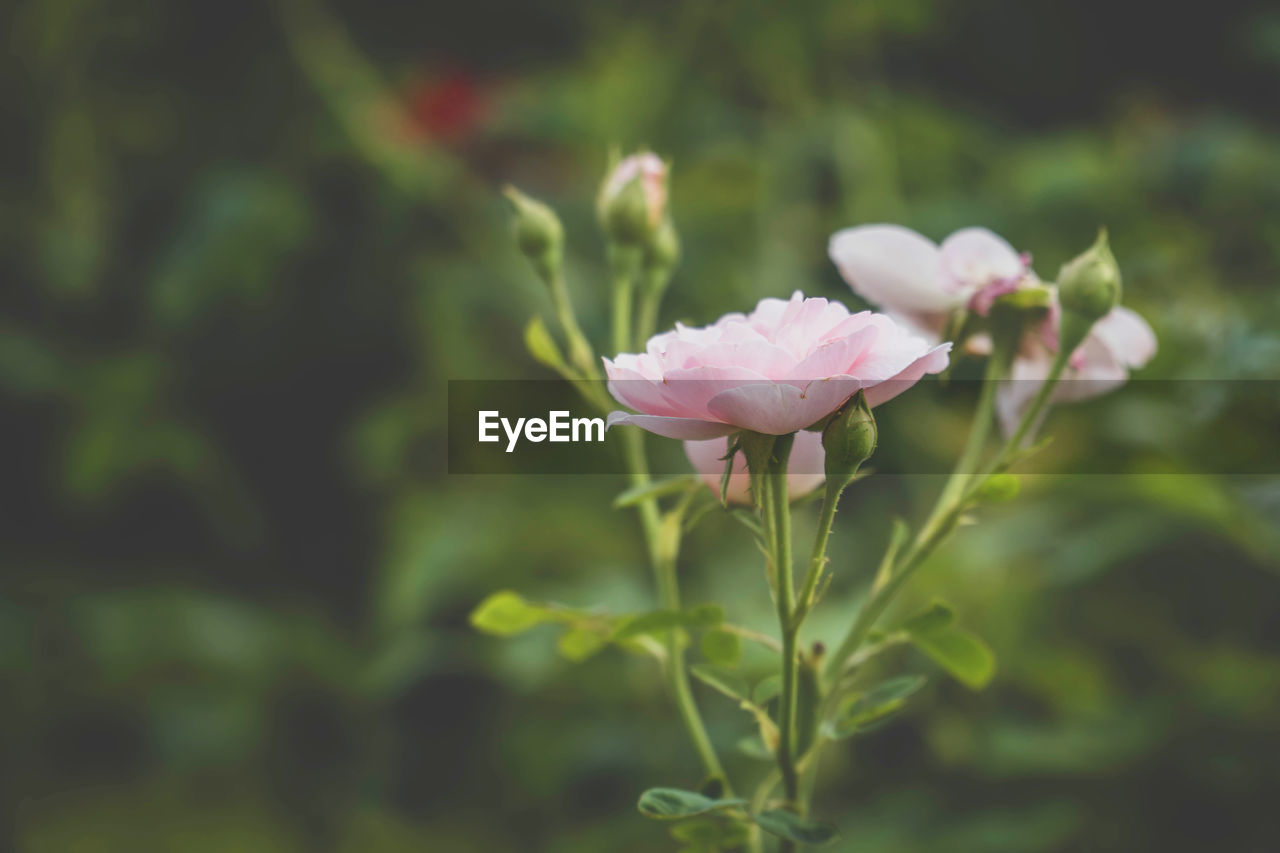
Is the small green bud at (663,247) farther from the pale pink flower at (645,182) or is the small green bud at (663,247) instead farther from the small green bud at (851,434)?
the small green bud at (851,434)

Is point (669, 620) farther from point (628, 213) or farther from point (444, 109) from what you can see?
point (444, 109)

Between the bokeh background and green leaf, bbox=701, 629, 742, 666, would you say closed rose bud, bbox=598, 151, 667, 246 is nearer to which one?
green leaf, bbox=701, 629, 742, 666

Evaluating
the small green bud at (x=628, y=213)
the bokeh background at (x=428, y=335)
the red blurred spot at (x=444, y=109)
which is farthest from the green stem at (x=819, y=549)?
the red blurred spot at (x=444, y=109)

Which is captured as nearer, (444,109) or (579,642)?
(579,642)

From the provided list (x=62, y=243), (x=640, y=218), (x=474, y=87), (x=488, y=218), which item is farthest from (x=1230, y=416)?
(x=62, y=243)

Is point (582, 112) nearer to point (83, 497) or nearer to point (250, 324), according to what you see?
point (250, 324)

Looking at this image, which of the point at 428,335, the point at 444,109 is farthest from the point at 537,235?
the point at 444,109
